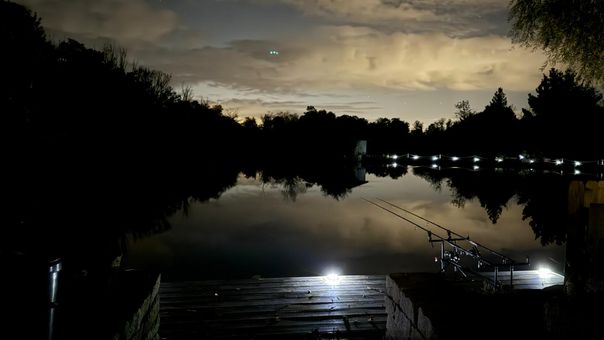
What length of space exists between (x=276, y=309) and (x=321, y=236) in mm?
11923

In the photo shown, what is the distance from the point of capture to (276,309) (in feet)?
25.6

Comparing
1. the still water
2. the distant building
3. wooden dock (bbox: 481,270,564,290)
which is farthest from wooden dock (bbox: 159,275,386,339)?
the distant building

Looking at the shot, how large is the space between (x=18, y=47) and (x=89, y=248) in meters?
7.93

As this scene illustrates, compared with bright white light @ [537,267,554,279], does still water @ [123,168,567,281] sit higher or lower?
lower

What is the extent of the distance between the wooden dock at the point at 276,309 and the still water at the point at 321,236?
478 centimetres

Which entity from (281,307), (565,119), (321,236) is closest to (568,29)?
(281,307)

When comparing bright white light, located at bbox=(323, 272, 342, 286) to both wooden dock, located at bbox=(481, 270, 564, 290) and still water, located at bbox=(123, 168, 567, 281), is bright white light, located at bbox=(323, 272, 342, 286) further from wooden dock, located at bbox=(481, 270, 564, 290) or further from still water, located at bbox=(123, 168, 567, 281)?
still water, located at bbox=(123, 168, 567, 281)

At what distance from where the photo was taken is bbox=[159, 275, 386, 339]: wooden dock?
686cm

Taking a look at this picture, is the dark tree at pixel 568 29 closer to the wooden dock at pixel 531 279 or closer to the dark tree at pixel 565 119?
the wooden dock at pixel 531 279

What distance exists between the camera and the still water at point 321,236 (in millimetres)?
14742

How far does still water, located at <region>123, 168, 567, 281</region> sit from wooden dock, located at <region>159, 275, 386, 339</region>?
4779 millimetres

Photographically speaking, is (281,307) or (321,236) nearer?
(281,307)

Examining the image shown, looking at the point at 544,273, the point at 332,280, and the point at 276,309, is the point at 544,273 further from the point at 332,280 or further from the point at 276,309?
the point at 276,309

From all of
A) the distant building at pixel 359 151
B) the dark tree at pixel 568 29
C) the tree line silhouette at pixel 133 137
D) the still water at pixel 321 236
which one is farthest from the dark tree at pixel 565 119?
the dark tree at pixel 568 29
